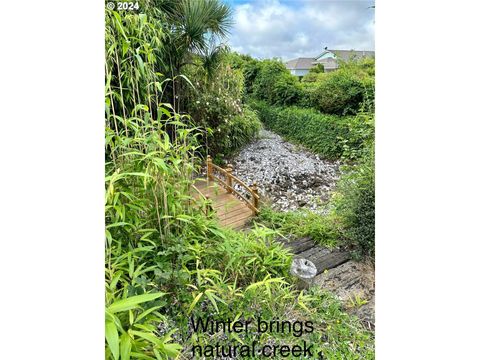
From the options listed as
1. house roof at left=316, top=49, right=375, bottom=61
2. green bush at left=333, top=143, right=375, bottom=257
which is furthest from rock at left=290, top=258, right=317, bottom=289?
house roof at left=316, top=49, right=375, bottom=61

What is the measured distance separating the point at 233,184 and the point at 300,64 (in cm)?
60

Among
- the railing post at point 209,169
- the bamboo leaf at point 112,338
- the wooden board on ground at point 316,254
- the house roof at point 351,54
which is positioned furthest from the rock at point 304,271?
the house roof at point 351,54

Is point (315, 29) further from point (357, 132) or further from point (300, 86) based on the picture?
point (357, 132)

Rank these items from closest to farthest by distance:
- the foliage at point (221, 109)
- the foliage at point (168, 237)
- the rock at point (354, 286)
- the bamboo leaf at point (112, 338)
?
the bamboo leaf at point (112, 338), the foliage at point (168, 237), the rock at point (354, 286), the foliage at point (221, 109)

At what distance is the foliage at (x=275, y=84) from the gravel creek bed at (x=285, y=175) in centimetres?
17

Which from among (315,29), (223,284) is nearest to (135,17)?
(315,29)

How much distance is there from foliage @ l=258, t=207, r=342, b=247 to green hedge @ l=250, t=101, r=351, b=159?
291 millimetres

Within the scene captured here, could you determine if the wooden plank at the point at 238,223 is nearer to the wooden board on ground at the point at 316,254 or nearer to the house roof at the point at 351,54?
the wooden board on ground at the point at 316,254

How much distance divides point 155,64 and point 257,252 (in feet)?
2.97

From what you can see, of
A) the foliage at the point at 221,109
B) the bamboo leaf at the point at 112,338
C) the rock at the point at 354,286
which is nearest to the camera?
the bamboo leaf at the point at 112,338

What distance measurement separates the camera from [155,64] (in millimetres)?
1654

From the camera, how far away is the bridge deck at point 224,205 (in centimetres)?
171

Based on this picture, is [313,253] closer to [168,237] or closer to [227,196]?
[227,196]

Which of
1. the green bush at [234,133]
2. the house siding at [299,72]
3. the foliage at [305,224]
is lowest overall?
the foliage at [305,224]
